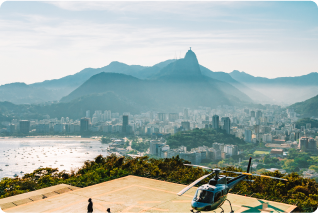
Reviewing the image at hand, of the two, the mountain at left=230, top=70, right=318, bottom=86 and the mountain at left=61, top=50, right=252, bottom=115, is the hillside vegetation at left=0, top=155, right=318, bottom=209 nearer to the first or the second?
the mountain at left=61, top=50, right=252, bottom=115

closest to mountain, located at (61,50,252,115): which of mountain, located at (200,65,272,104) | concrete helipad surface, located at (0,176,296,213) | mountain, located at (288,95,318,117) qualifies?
mountain, located at (200,65,272,104)

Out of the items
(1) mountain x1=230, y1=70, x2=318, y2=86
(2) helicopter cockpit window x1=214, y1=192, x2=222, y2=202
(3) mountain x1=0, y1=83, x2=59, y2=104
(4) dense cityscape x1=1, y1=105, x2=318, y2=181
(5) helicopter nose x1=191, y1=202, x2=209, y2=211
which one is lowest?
(4) dense cityscape x1=1, y1=105, x2=318, y2=181

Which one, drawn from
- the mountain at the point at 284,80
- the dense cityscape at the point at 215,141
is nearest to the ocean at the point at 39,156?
the dense cityscape at the point at 215,141

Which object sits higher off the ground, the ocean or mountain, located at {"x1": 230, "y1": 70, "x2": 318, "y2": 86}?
mountain, located at {"x1": 230, "y1": 70, "x2": 318, "y2": 86}

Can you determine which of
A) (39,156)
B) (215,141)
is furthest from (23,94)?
(215,141)

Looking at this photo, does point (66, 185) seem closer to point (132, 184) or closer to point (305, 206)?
point (132, 184)

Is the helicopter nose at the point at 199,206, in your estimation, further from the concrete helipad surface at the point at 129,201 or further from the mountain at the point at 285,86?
the mountain at the point at 285,86

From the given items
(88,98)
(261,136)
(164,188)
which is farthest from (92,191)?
(88,98)
